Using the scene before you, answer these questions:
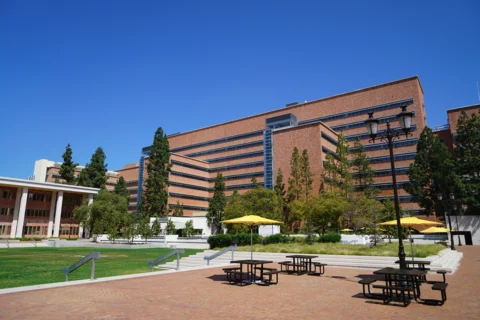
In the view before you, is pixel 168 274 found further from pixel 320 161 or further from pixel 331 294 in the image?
pixel 320 161

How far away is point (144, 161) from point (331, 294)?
8547 centimetres

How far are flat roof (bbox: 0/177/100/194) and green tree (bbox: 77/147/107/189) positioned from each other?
4.63 metres

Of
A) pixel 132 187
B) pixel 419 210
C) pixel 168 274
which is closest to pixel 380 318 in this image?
pixel 168 274

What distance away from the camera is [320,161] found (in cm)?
6631

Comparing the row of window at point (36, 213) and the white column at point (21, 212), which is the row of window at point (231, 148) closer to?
the row of window at point (36, 213)

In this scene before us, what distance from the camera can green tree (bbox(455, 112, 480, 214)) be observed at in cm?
5112

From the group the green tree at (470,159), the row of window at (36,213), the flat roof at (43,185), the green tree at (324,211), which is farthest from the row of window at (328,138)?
the row of window at (36,213)

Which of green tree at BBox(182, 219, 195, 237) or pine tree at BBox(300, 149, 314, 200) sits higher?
pine tree at BBox(300, 149, 314, 200)

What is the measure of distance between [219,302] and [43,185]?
63643mm

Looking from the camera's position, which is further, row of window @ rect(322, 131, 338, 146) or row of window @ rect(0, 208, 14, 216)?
row of window @ rect(322, 131, 338, 146)

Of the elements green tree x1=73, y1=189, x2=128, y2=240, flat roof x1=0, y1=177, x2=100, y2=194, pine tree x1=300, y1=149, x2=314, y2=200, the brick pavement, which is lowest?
the brick pavement

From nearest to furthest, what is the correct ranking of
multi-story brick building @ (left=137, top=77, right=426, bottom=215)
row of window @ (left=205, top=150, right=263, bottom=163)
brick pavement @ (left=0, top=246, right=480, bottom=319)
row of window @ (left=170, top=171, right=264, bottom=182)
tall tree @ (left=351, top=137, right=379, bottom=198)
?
brick pavement @ (left=0, top=246, right=480, bottom=319)
tall tree @ (left=351, top=137, right=379, bottom=198)
multi-story brick building @ (left=137, top=77, right=426, bottom=215)
row of window @ (left=170, top=171, right=264, bottom=182)
row of window @ (left=205, top=150, right=263, bottom=163)

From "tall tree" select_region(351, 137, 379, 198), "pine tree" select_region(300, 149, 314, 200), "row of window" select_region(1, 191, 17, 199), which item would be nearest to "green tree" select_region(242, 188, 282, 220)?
"pine tree" select_region(300, 149, 314, 200)

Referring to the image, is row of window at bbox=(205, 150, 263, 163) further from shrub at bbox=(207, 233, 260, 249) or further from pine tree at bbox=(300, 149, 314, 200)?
shrub at bbox=(207, 233, 260, 249)
